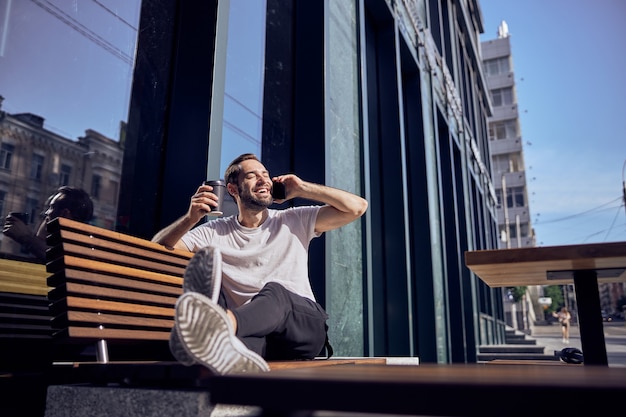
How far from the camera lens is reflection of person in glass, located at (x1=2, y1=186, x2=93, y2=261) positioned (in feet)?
8.09

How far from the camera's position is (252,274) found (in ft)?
7.75

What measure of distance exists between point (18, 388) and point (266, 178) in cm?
140

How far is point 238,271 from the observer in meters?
2.35

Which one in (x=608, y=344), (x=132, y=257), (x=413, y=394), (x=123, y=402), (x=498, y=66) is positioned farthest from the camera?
(x=498, y=66)

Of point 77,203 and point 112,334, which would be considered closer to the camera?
point 112,334

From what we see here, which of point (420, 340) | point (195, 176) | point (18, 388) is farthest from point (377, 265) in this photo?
point (18, 388)

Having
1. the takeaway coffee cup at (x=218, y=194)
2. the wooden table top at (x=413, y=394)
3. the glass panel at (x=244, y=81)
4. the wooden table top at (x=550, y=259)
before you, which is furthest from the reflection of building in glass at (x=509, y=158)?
the wooden table top at (x=413, y=394)

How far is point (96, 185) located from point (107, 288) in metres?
1.29

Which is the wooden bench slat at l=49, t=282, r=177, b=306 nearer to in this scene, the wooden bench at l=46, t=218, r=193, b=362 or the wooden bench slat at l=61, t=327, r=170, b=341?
the wooden bench at l=46, t=218, r=193, b=362

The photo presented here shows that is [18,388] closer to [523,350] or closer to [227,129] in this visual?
[227,129]

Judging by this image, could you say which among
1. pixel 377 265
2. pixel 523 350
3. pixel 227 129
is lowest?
pixel 523 350

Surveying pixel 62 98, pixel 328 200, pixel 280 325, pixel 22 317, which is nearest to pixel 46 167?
pixel 62 98

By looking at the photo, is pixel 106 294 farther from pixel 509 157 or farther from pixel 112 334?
pixel 509 157

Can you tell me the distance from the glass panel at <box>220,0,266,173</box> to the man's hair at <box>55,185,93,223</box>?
93 centimetres
